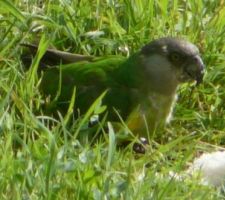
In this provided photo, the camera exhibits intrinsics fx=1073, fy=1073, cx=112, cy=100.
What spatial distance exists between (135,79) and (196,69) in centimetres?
35

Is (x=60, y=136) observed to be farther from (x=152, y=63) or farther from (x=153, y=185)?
(x=152, y=63)

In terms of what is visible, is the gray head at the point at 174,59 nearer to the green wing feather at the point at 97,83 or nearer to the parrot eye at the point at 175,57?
the parrot eye at the point at 175,57

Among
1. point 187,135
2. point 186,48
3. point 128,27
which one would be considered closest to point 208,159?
point 187,135

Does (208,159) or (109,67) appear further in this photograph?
(109,67)

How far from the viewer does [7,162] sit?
4469 mm

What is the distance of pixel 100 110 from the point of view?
16.7ft

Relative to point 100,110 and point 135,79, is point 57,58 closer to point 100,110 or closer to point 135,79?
point 135,79

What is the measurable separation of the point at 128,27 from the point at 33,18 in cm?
56

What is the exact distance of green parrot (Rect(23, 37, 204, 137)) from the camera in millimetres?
5574

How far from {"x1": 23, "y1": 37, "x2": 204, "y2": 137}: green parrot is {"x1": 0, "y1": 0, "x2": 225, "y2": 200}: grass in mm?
113

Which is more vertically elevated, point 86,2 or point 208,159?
point 86,2

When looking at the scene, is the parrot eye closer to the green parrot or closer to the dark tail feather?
the green parrot

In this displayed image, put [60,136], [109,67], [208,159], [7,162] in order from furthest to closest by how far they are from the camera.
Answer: [109,67] < [208,159] < [60,136] < [7,162]

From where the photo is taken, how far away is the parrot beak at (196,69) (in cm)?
561
